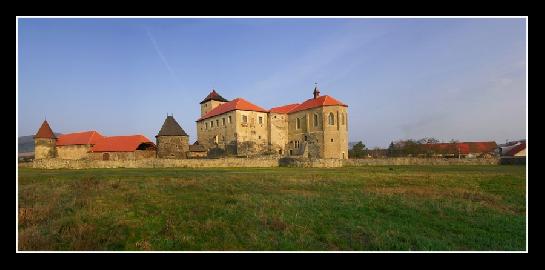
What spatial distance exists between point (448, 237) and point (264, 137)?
149 ft

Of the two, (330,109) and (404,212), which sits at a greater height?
(330,109)

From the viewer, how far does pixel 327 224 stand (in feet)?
28.3

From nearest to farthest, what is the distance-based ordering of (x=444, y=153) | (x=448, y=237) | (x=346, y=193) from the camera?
(x=448, y=237) < (x=346, y=193) < (x=444, y=153)

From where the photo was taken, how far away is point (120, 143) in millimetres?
44781

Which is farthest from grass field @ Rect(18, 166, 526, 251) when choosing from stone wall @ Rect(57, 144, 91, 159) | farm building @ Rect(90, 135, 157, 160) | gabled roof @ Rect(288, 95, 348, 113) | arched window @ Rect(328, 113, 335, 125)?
stone wall @ Rect(57, 144, 91, 159)

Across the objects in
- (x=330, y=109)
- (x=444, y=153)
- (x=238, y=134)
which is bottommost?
(x=444, y=153)

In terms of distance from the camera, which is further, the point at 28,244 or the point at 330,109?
the point at 330,109

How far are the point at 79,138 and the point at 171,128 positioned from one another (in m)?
15.2

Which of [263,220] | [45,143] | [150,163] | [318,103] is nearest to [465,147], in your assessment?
[318,103]

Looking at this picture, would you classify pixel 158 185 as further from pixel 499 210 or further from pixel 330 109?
pixel 330 109

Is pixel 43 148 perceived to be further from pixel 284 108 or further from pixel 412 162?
pixel 412 162

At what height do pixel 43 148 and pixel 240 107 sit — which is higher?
pixel 240 107

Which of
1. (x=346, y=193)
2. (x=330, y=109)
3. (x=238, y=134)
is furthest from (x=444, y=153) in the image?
(x=346, y=193)
